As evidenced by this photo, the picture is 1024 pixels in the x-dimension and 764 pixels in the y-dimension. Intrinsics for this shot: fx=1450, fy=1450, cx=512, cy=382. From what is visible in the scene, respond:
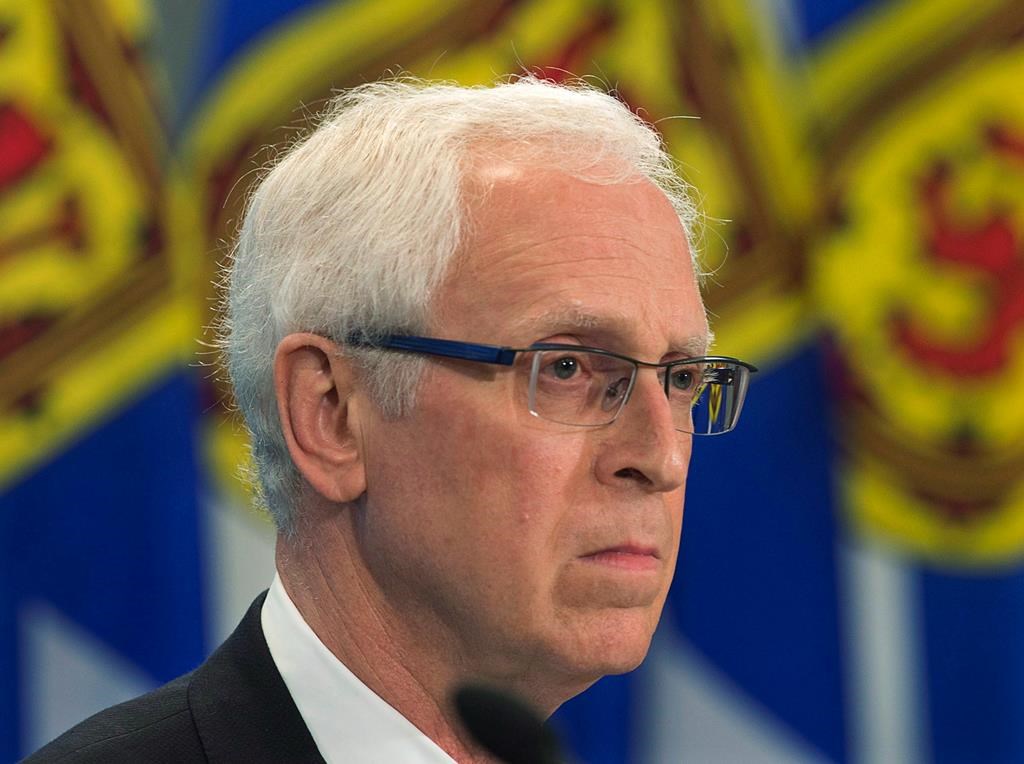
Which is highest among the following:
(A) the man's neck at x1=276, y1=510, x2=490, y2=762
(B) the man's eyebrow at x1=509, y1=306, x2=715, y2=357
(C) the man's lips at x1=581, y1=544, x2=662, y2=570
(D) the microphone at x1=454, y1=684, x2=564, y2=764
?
(B) the man's eyebrow at x1=509, y1=306, x2=715, y2=357

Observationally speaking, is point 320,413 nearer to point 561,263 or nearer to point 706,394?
point 561,263

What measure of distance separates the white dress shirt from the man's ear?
6.8 inches

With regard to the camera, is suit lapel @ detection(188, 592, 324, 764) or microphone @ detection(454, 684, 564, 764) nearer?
microphone @ detection(454, 684, 564, 764)

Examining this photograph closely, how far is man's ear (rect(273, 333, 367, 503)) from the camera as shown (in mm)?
1509

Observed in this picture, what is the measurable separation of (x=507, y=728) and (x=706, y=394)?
745 mm

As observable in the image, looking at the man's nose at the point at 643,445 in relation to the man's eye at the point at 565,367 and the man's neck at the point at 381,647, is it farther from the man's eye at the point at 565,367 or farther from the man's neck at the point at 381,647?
the man's neck at the point at 381,647

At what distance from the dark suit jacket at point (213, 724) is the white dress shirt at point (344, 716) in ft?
0.05

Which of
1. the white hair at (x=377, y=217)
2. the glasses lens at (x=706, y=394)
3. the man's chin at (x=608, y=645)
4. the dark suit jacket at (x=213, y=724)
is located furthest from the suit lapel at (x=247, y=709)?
the glasses lens at (x=706, y=394)

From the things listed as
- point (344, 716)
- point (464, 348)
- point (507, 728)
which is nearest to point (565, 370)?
point (464, 348)

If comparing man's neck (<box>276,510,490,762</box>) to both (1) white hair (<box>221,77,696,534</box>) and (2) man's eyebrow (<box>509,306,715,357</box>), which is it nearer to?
(1) white hair (<box>221,77,696,534</box>)

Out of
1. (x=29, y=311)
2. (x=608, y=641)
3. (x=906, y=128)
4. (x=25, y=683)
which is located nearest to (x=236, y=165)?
(x=29, y=311)

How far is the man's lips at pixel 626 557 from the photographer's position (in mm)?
1457

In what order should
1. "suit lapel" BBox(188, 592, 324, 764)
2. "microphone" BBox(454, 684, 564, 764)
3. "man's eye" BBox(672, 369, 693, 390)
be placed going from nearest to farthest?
"microphone" BBox(454, 684, 564, 764) < "suit lapel" BBox(188, 592, 324, 764) < "man's eye" BBox(672, 369, 693, 390)

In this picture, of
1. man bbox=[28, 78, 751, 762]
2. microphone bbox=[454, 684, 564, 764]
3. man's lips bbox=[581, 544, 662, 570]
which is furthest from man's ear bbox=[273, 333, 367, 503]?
microphone bbox=[454, 684, 564, 764]
